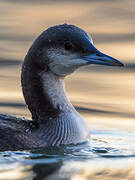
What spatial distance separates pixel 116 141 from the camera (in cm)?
1340

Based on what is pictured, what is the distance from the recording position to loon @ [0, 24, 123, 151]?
12812 mm

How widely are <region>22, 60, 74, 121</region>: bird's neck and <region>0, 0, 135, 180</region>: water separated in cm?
60

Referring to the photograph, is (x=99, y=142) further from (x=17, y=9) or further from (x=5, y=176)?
(x=17, y=9)

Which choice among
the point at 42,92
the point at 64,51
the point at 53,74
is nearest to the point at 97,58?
the point at 64,51

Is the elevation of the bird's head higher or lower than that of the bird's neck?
higher

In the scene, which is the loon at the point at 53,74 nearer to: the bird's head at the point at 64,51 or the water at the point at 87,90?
the bird's head at the point at 64,51

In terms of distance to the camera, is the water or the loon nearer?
the water

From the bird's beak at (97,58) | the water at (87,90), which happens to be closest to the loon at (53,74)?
the bird's beak at (97,58)

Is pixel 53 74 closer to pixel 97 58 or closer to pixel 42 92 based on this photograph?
pixel 42 92

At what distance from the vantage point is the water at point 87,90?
459 inches

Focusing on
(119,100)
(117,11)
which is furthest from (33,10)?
(119,100)

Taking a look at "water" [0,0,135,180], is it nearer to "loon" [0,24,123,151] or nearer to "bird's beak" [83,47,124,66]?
"loon" [0,24,123,151]

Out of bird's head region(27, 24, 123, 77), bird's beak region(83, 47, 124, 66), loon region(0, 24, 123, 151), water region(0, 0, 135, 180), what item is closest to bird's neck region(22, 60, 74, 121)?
loon region(0, 24, 123, 151)

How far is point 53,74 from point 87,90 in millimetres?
2873
